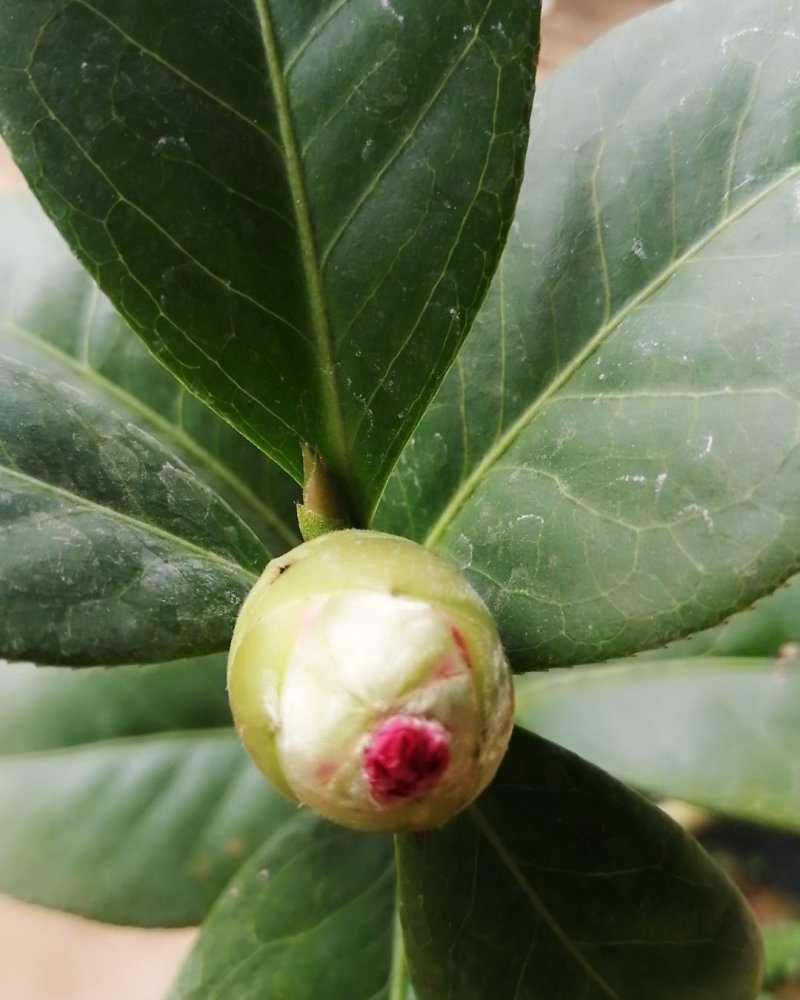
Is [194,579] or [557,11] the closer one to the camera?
[194,579]

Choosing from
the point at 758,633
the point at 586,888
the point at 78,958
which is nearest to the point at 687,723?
the point at 758,633

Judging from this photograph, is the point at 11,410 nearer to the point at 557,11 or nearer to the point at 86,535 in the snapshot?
the point at 86,535

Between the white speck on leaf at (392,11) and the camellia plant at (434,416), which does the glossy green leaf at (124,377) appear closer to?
the camellia plant at (434,416)

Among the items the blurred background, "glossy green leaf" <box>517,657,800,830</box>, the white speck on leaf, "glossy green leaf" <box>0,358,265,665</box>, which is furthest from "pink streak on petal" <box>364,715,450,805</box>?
the blurred background

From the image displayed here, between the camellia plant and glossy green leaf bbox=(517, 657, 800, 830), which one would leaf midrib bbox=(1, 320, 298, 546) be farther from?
glossy green leaf bbox=(517, 657, 800, 830)

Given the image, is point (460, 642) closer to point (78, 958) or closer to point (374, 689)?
point (374, 689)

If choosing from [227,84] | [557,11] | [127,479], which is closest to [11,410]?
[127,479]
